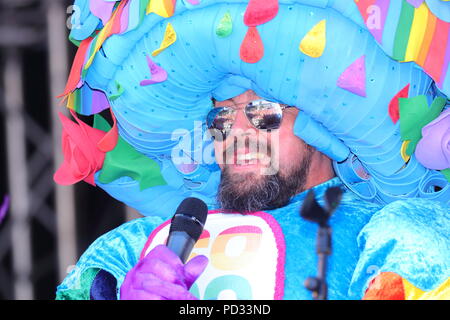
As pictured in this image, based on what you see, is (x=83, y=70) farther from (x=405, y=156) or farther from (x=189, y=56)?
(x=405, y=156)

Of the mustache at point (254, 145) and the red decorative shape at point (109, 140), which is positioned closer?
the mustache at point (254, 145)

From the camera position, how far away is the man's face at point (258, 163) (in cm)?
227

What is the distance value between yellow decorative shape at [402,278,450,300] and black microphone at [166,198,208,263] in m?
0.49

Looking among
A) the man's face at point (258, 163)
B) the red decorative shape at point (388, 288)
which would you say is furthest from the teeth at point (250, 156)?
the red decorative shape at point (388, 288)

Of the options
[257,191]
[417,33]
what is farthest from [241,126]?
[417,33]

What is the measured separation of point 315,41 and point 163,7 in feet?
1.32

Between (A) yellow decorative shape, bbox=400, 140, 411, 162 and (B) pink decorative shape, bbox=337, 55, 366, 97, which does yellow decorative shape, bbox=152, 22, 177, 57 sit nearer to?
(B) pink decorative shape, bbox=337, 55, 366, 97

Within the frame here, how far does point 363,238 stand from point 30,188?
2.19 metres

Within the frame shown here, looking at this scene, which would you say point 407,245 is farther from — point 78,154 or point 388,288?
point 78,154

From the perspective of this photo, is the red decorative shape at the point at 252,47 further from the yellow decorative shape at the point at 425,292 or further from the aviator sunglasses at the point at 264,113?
the yellow decorative shape at the point at 425,292

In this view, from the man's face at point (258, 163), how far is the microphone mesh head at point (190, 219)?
31 cm

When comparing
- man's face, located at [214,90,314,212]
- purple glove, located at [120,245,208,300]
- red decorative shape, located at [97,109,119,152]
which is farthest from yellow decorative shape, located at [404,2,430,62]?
red decorative shape, located at [97,109,119,152]

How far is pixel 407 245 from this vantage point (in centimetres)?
193
